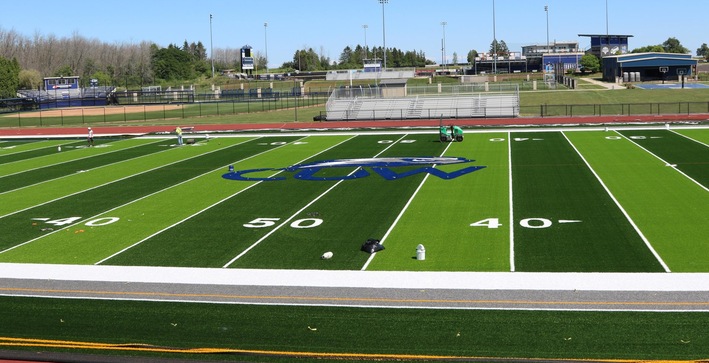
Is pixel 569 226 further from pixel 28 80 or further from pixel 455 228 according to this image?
pixel 28 80

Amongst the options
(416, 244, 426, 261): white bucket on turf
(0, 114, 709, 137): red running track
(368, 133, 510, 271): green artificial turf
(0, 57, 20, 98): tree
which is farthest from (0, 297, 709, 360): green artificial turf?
(0, 57, 20, 98): tree

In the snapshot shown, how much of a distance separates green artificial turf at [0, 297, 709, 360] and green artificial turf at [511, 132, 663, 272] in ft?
11.3

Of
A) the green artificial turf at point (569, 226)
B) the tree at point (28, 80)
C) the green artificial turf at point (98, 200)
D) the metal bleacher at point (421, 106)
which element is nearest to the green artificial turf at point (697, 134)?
the green artificial turf at point (569, 226)

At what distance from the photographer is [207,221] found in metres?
22.3

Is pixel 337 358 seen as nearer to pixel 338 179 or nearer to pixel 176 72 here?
pixel 338 179

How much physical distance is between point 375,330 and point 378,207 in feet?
36.0

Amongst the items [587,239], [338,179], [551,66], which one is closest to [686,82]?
[551,66]

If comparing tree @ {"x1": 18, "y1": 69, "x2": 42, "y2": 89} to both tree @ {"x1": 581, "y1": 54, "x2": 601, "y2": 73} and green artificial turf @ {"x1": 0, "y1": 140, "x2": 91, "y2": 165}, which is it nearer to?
tree @ {"x1": 581, "y1": 54, "x2": 601, "y2": 73}

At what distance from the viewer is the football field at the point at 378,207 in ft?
58.2

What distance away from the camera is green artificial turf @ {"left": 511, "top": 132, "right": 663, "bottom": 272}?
16562 mm

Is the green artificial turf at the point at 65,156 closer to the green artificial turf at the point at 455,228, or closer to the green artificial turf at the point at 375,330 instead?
the green artificial turf at the point at 455,228

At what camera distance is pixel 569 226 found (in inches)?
789

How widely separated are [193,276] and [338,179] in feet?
43.3

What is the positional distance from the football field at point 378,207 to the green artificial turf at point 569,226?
52 millimetres
